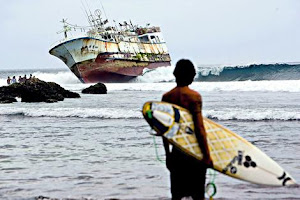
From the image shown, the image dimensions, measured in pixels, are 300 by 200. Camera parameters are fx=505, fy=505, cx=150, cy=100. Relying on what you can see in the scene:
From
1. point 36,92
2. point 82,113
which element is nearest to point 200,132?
point 82,113

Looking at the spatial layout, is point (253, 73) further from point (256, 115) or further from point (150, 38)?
point (256, 115)

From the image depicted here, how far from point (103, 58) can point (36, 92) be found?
22.9 meters

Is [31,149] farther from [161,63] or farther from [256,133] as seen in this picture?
[161,63]

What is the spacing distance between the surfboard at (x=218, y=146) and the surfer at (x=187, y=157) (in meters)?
0.07

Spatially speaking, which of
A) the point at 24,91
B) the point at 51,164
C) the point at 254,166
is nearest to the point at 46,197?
the point at 51,164

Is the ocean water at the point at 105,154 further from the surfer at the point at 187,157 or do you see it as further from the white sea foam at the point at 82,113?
the surfer at the point at 187,157

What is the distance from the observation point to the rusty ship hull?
47844mm

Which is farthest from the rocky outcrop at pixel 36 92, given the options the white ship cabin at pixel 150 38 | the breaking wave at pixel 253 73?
the white ship cabin at pixel 150 38

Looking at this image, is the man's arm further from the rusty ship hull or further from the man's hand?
the rusty ship hull

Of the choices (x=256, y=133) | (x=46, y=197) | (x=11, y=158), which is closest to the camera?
(x=46, y=197)

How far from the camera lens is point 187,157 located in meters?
4.14

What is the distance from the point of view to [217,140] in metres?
4.32

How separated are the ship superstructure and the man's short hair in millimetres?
43742

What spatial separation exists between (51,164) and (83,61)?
4099cm
